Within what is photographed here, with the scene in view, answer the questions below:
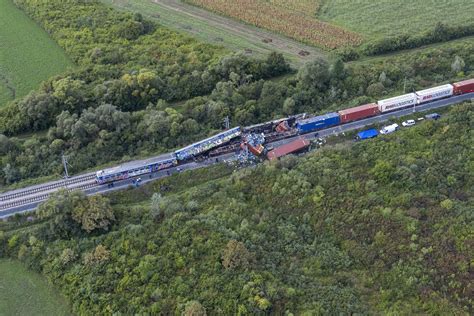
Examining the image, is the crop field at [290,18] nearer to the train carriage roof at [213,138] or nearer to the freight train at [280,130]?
the freight train at [280,130]

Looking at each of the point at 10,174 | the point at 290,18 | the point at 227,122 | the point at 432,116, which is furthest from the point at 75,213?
the point at 290,18

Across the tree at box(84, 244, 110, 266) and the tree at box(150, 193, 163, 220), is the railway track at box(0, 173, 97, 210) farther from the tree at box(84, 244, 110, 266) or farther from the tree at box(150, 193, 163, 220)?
the tree at box(84, 244, 110, 266)

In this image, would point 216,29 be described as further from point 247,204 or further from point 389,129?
point 247,204

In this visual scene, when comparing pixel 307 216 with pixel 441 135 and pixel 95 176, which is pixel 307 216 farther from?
pixel 95 176

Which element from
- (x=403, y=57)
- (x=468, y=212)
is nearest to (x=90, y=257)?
(x=468, y=212)

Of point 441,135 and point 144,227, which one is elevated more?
point 441,135

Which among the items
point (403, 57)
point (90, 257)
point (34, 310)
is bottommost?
point (34, 310)

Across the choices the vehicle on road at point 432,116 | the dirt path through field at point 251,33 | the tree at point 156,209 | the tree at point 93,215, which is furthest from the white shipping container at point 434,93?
the tree at point 93,215

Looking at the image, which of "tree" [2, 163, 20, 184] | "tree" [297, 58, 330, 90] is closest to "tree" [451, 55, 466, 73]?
"tree" [297, 58, 330, 90]
